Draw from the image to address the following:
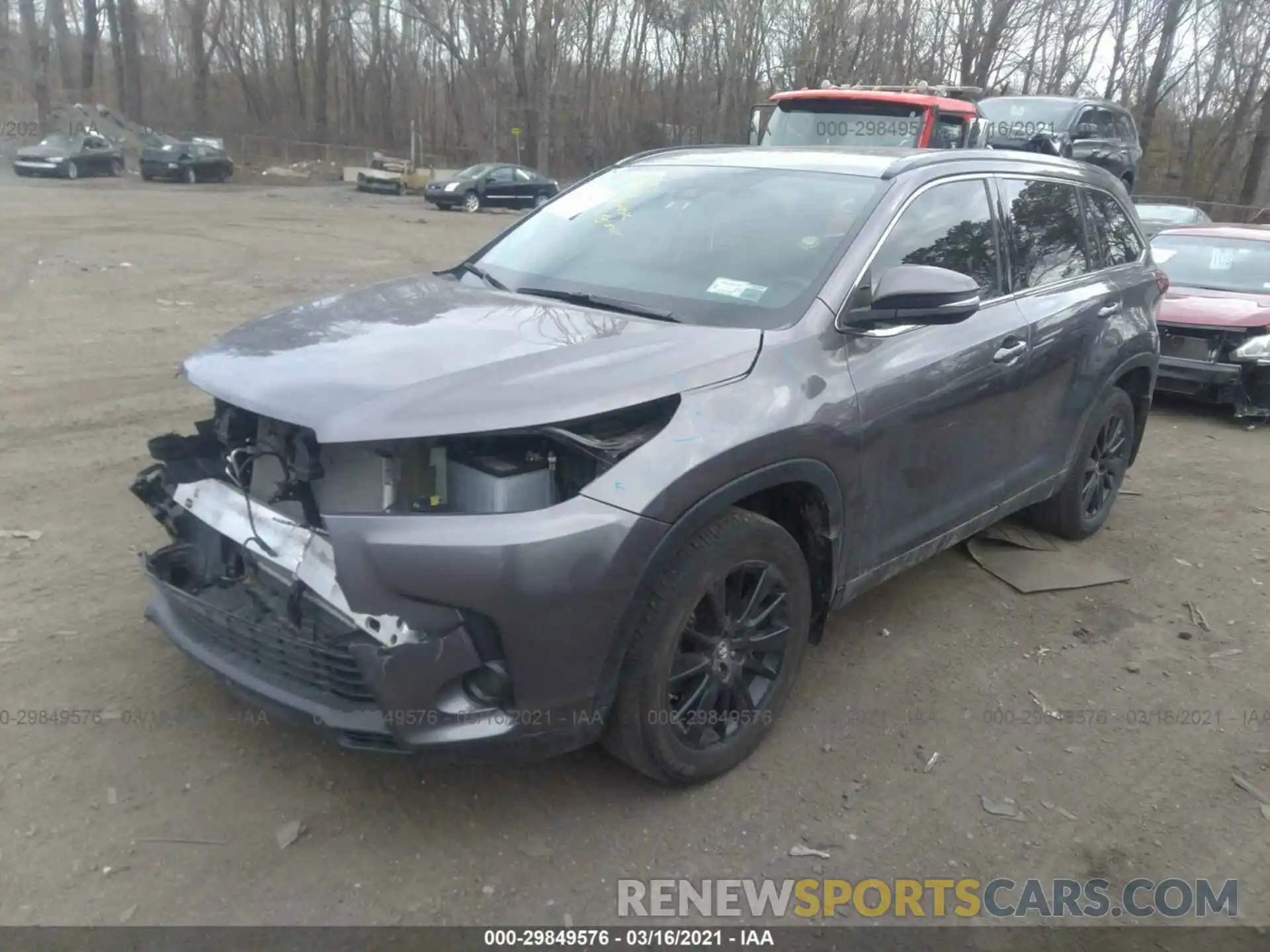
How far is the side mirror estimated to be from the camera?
10.9 feet

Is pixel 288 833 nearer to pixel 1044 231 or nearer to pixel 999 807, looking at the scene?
pixel 999 807

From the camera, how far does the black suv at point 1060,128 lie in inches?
560

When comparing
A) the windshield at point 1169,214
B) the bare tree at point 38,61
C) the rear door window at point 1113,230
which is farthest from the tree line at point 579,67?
the rear door window at point 1113,230

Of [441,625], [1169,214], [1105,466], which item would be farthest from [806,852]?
[1169,214]

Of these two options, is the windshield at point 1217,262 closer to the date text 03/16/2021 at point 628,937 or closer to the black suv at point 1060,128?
the black suv at point 1060,128

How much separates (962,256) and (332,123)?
5930cm

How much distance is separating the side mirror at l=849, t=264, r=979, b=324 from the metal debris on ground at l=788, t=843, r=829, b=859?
169 cm

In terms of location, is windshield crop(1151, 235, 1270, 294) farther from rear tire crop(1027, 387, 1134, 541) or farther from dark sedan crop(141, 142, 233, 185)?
dark sedan crop(141, 142, 233, 185)

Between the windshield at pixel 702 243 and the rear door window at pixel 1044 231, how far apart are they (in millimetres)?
981

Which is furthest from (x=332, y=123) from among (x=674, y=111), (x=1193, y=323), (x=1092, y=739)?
(x=1092, y=739)

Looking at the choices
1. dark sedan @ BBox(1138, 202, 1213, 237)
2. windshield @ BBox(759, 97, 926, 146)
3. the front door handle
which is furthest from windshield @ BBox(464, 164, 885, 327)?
dark sedan @ BBox(1138, 202, 1213, 237)

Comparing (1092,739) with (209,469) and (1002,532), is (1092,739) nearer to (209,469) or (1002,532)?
(1002,532)

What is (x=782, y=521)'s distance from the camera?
11.3ft

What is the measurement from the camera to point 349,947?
2.56 meters
